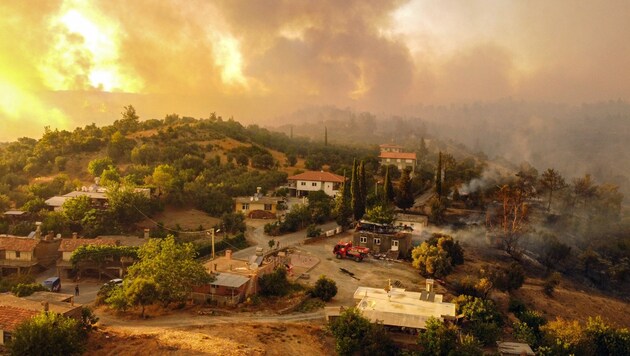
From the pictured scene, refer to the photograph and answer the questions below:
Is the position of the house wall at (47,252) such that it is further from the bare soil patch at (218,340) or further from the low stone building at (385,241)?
the low stone building at (385,241)

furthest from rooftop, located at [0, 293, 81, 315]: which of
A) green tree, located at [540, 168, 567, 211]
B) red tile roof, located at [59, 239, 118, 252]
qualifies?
green tree, located at [540, 168, 567, 211]

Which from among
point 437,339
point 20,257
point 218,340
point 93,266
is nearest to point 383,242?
point 437,339

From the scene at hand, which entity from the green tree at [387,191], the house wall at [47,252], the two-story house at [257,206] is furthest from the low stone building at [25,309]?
the green tree at [387,191]

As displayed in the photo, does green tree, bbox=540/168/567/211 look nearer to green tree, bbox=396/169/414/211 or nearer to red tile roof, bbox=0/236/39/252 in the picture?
green tree, bbox=396/169/414/211

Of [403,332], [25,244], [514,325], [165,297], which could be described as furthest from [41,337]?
[514,325]

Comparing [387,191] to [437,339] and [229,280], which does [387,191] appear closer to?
[229,280]

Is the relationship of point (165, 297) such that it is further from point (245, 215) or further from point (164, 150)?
point (164, 150)
